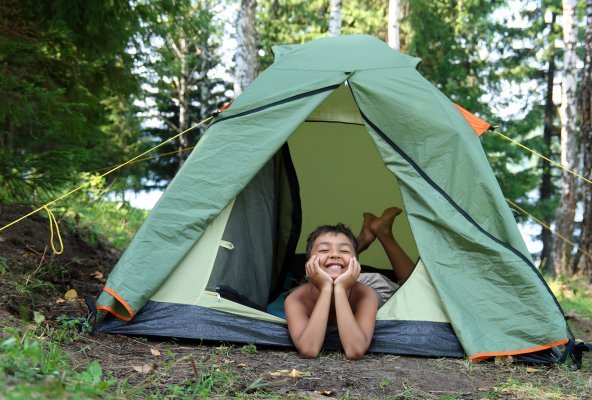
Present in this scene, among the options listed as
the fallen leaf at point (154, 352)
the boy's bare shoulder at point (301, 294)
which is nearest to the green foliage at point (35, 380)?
the fallen leaf at point (154, 352)

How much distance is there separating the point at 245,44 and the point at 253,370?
22.0ft

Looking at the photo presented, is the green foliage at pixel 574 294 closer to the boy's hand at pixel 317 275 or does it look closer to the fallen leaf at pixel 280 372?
the boy's hand at pixel 317 275

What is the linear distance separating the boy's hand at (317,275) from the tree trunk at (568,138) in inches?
224

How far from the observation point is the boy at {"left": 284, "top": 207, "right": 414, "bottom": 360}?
10.7 feet

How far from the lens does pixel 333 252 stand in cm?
352

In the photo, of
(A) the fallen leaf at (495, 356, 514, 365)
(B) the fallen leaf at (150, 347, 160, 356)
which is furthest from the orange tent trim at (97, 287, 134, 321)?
(A) the fallen leaf at (495, 356, 514, 365)

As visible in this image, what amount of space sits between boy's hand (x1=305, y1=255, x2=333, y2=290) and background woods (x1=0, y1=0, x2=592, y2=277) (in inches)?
86.8

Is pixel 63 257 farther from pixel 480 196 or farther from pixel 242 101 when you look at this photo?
pixel 480 196

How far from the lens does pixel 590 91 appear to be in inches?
290

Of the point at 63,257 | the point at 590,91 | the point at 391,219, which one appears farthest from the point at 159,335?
the point at 590,91

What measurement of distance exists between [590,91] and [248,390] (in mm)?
6098

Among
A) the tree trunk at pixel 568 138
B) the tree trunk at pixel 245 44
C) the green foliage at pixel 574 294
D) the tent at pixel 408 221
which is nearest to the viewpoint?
the tent at pixel 408 221

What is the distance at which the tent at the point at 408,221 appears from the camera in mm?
3389

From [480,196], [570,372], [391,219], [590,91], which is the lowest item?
[570,372]
